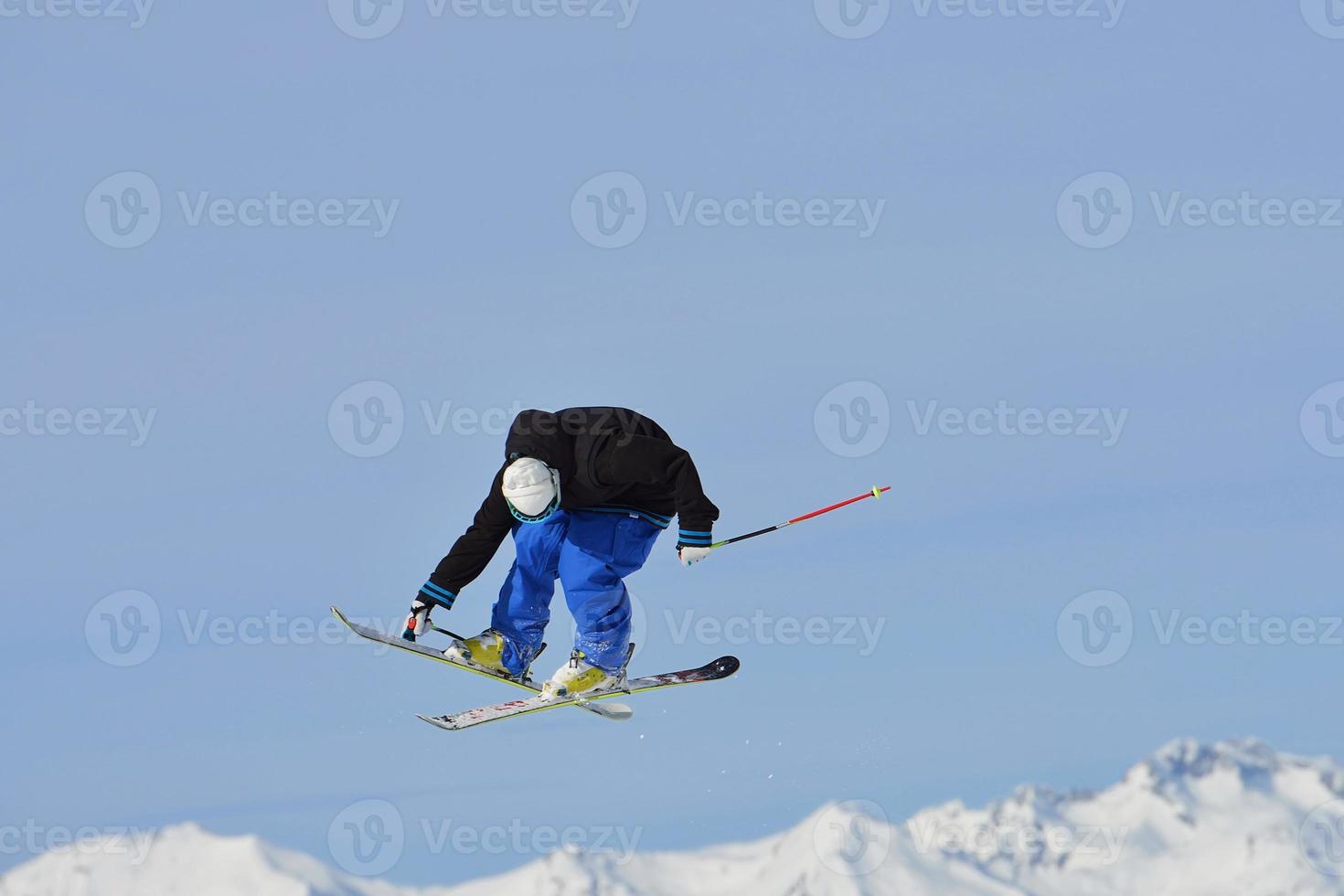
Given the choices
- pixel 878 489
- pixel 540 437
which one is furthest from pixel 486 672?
pixel 878 489

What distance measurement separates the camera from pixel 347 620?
1772cm

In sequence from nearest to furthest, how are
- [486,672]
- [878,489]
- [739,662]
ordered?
[878,489]
[486,672]
[739,662]

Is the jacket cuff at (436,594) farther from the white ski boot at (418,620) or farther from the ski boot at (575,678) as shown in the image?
the ski boot at (575,678)

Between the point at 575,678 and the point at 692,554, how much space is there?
184cm

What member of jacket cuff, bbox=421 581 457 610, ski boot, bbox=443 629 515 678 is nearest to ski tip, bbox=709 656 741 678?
ski boot, bbox=443 629 515 678

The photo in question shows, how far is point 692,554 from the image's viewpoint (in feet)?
57.5

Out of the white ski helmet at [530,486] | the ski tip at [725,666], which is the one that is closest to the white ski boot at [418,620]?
the white ski helmet at [530,486]

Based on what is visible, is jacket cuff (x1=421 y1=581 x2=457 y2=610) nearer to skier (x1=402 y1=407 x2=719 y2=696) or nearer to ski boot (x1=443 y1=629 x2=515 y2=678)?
skier (x1=402 y1=407 x2=719 y2=696)

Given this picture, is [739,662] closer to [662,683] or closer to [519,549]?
[662,683]

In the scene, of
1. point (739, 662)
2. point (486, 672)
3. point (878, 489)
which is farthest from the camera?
point (739, 662)

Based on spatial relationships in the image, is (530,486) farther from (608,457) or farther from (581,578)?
(581,578)

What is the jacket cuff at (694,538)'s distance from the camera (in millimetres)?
17500

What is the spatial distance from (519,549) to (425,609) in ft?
3.42

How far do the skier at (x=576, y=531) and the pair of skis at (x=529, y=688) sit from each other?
0.10 m
